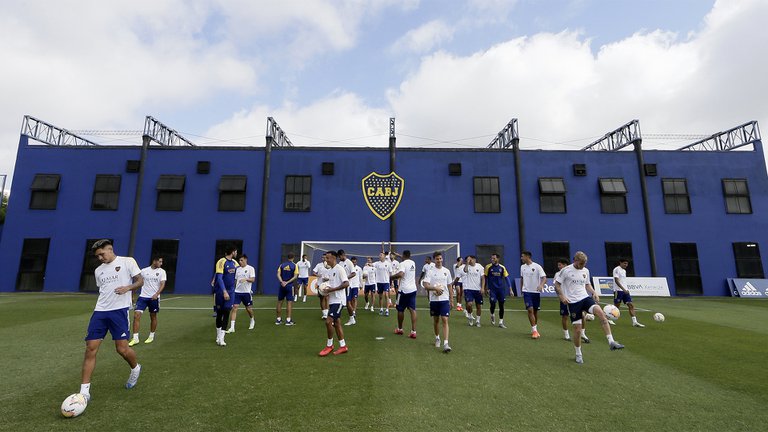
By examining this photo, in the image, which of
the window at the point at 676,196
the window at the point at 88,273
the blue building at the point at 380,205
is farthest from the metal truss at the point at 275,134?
the window at the point at 676,196

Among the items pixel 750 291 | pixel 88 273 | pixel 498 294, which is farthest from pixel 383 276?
pixel 750 291

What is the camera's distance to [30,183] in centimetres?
2161

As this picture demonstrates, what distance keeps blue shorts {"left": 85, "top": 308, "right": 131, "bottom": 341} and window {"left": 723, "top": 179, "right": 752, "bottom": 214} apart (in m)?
29.9

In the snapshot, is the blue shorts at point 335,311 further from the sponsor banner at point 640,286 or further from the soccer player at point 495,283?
the sponsor banner at point 640,286

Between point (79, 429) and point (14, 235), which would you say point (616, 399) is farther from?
point (14, 235)

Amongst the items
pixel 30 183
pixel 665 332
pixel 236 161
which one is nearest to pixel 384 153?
pixel 236 161

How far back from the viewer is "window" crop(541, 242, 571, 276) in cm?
2080

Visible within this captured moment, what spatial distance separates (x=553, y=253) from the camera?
68.8 feet

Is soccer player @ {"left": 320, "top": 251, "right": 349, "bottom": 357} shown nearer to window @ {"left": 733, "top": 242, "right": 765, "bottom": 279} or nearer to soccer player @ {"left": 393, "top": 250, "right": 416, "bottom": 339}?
soccer player @ {"left": 393, "top": 250, "right": 416, "bottom": 339}

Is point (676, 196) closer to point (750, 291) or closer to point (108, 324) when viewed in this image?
point (750, 291)

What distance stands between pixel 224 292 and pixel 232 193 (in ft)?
49.7

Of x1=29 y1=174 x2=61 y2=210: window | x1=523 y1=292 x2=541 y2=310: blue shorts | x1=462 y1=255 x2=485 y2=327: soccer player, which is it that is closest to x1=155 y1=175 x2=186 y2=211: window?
x1=29 y1=174 x2=61 y2=210: window

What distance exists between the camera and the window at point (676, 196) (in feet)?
70.7

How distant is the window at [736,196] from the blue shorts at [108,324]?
29863mm
